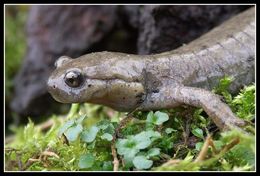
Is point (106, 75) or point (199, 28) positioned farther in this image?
point (199, 28)

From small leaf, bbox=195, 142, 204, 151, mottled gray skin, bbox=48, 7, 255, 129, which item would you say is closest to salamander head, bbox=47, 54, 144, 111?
mottled gray skin, bbox=48, 7, 255, 129

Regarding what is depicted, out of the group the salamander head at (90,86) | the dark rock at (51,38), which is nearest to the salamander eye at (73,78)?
the salamander head at (90,86)

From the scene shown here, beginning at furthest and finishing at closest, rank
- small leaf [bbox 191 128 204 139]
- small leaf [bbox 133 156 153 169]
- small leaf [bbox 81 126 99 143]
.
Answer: small leaf [bbox 191 128 204 139] < small leaf [bbox 81 126 99 143] < small leaf [bbox 133 156 153 169]

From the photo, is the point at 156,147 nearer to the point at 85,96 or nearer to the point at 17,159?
the point at 85,96

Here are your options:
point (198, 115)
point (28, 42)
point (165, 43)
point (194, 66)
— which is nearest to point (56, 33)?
point (28, 42)

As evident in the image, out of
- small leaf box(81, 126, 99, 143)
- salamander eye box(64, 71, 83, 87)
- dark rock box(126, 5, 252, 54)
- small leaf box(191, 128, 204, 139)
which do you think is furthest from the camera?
dark rock box(126, 5, 252, 54)

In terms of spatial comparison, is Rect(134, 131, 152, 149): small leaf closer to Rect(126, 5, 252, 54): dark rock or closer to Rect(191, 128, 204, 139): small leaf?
Rect(191, 128, 204, 139): small leaf
